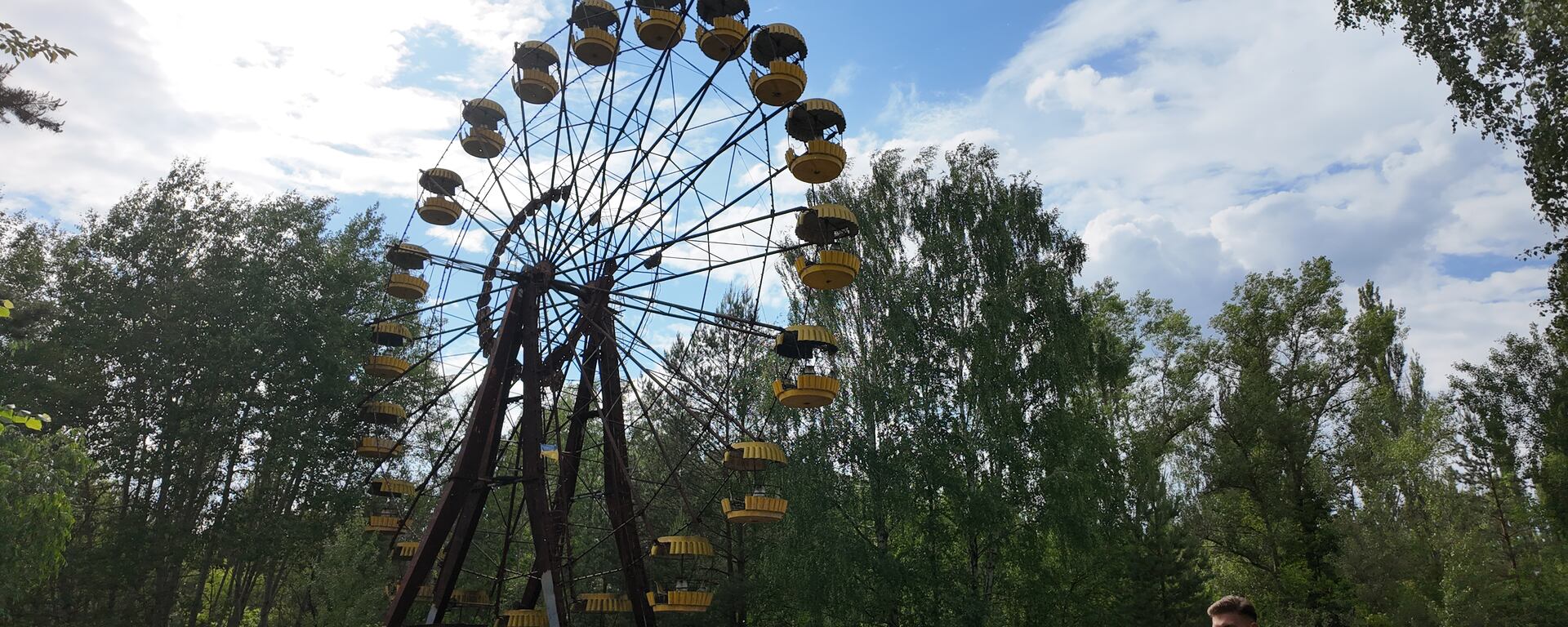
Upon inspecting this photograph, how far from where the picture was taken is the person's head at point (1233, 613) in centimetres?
392

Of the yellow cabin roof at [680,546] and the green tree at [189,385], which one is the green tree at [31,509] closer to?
the yellow cabin roof at [680,546]

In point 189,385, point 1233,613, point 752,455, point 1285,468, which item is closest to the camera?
point 1233,613

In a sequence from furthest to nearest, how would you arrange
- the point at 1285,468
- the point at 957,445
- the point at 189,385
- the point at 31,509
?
the point at 1285,468 → the point at 189,385 → the point at 957,445 → the point at 31,509

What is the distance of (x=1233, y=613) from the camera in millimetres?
4004

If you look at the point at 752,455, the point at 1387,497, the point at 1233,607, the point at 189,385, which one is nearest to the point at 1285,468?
the point at 1387,497

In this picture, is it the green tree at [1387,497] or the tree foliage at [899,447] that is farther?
the green tree at [1387,497]

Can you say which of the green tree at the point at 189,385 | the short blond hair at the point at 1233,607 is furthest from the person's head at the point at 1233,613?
the green tree at the point at 189,385

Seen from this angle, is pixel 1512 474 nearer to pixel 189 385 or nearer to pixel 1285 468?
pixel 1285 468

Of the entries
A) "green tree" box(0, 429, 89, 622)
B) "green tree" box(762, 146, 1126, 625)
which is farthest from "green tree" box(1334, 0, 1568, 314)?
"green tree" box(0, 429, 89, 622)

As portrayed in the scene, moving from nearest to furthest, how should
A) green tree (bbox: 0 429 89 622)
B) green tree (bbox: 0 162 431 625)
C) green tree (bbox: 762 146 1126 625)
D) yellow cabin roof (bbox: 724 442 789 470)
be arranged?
green tree (bbox: 0 429 89 622) → yellow cabin roof (bbox: 724 442 789 470) → green tree (bbox: 762 146 1126 625) → green tree (bbox: 0 162 431 625)

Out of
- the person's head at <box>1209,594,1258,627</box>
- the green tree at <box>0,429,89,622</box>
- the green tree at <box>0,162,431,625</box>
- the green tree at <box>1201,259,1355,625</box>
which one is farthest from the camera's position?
the green tree at <box>1201,259,1355,625</box>

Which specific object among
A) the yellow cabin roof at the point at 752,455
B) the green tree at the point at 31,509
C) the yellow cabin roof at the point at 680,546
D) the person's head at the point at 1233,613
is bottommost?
the person's head at the point at 1233,613

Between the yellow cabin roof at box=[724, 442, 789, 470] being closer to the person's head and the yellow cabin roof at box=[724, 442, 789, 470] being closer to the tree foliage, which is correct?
the tree foliage

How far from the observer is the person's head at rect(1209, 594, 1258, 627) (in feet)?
12.9
